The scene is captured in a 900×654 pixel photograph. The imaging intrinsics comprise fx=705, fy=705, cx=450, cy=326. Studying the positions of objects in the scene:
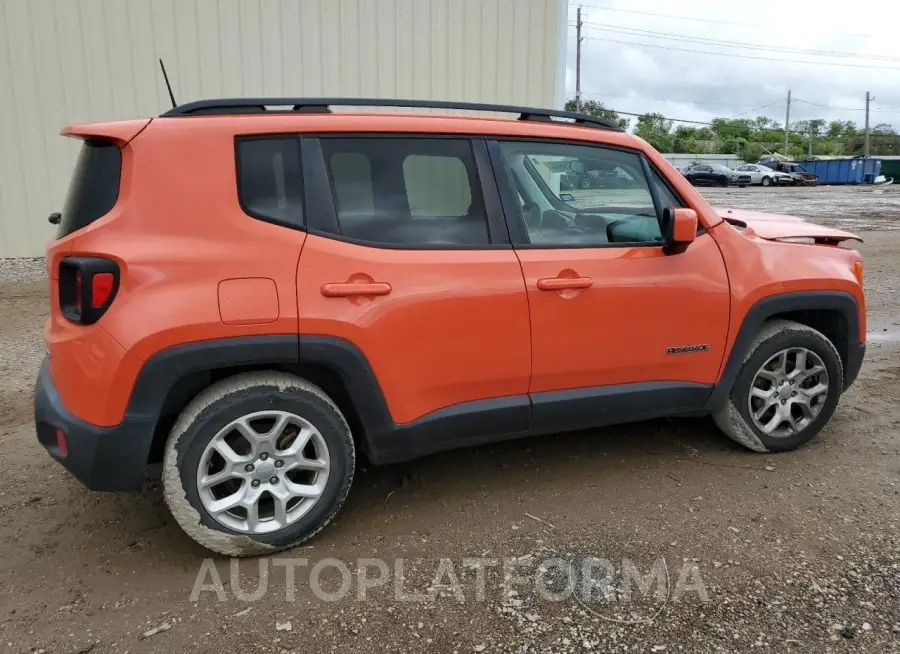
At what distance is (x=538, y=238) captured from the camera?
326 centimetres

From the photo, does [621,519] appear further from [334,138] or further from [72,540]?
[72,540]

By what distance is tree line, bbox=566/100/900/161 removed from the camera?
66.8 meters

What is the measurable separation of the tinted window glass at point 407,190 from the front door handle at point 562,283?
31 centimetres

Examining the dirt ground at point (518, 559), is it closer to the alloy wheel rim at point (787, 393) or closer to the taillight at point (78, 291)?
the alloy wheel rim at point (787, 393)

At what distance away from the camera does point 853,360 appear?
4.05 metres

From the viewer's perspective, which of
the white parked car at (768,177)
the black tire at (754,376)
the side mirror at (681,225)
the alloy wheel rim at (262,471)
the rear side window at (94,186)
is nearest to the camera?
the rear side window at (94,186)

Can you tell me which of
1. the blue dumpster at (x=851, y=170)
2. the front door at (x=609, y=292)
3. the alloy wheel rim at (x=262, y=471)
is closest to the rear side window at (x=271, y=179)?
the alloy wheel rim at (x=262, y=471)

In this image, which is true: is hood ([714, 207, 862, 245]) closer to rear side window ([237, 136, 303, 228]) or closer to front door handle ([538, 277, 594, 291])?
front door handle ([538, 277, 594, 291])

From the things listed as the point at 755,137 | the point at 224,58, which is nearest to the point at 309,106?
the point at 224,58

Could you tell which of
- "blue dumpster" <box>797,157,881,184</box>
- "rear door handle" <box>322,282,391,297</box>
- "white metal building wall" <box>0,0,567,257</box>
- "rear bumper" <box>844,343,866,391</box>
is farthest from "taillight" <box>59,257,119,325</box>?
"blue dumpster" <box>797,157,881,184</box>

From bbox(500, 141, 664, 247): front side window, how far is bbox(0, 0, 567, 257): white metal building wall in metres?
7.34

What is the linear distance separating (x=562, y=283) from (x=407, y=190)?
81 cm

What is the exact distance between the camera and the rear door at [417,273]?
9.36 feet

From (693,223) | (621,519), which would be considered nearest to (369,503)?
(621,519)
